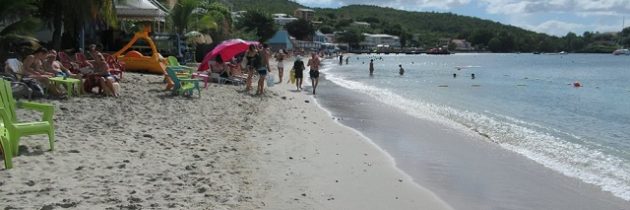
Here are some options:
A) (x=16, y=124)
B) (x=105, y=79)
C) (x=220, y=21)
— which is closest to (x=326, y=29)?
(x=220, y=21)

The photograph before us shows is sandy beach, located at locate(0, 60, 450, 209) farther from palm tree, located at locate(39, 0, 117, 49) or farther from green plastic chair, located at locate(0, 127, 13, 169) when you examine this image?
palm tree, located at locate(39, 0, 117, 49)

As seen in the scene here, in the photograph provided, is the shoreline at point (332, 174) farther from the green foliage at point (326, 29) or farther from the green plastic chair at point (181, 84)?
the green foliage at point (326, 29)

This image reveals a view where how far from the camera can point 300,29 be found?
5002 inches

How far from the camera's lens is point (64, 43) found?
19016mm

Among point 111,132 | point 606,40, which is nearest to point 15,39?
point 111,132

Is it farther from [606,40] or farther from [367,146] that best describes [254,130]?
[606,40]

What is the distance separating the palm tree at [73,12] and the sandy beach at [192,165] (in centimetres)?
537

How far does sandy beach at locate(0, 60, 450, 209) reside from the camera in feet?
16.7

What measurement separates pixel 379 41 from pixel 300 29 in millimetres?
52900

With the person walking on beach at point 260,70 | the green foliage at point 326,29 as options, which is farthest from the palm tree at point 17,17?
the green foliage at point 326,29

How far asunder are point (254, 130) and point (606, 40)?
8423 inches

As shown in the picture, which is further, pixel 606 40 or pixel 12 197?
pixel 606 40

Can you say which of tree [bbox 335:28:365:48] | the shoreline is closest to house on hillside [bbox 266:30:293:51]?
tree [bbox 335:28:365:48]

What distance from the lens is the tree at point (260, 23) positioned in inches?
3041
